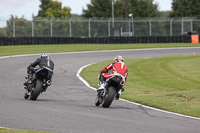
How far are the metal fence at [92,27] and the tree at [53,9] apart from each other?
54.9 metres

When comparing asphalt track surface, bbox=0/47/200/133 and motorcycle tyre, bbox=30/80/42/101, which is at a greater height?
motorcycle tyre, bbox=30/80/42/101

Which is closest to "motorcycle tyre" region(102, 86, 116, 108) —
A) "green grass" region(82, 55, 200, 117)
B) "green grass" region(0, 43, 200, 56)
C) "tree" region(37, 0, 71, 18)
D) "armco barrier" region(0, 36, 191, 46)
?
"green grass" region(82, 55, 200, 117)

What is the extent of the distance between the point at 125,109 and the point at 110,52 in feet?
80.0

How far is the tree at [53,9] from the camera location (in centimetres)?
10962

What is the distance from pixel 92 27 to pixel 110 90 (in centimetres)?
3924

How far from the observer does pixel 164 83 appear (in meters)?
19.1

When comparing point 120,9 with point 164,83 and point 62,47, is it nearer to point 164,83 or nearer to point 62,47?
point 62,47

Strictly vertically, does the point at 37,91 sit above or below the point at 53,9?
below

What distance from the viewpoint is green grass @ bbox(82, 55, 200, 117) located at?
12773mm

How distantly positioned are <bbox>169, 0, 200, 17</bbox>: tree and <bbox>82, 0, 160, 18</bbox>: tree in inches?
198

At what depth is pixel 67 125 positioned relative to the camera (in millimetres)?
8672

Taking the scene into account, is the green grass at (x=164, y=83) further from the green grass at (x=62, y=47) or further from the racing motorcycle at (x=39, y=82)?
the green grass at (x=62, y=47)

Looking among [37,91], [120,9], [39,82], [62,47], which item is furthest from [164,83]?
[120,9]

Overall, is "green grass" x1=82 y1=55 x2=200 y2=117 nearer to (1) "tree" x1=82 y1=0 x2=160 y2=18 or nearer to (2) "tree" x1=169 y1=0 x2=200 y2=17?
(1) "tree" x1=82 y1=0 x2=160 y2=18
